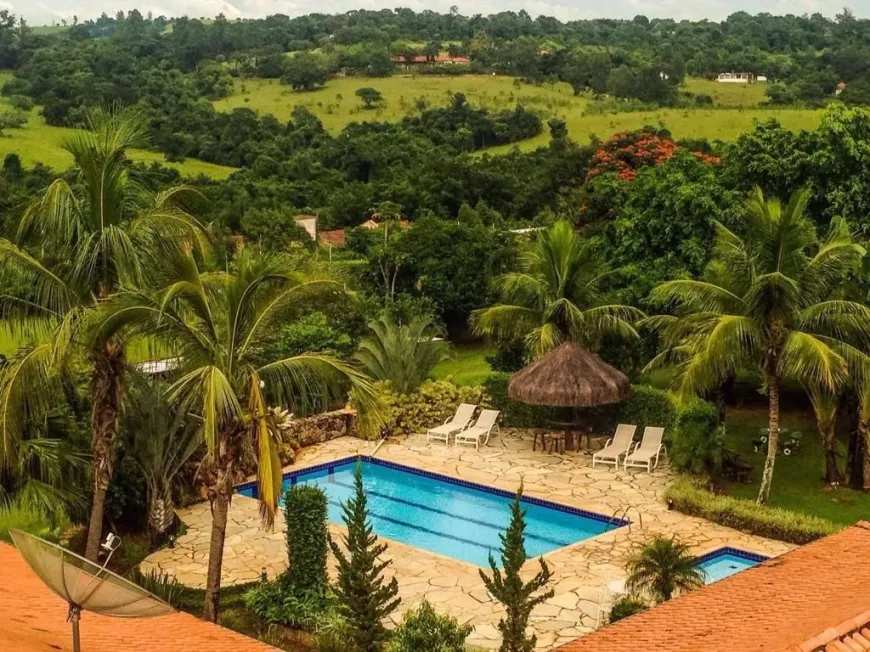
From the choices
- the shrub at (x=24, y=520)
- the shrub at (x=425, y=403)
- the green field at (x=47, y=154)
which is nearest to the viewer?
the shrub at (x=24, y=520)

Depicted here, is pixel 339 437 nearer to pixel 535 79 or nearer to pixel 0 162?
pixel 0 162

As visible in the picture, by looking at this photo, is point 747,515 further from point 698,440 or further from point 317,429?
point 317,429

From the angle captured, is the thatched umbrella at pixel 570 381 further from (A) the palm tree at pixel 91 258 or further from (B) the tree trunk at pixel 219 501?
(B) the tree trunk at pixel 219 501

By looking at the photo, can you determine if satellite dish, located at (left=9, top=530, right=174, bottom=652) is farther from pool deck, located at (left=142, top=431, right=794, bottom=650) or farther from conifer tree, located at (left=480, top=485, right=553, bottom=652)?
pool deck, located at (left=142, top=431, right=794, bottom=650)

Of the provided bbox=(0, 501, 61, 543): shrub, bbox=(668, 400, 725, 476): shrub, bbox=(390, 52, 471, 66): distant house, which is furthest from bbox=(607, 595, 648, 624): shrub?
bbox=(390, 52, 471, 66): distant house

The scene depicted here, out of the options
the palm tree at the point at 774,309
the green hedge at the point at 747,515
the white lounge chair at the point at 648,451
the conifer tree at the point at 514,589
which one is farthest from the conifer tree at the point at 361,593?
the white lounge chair at the point at 648,451
